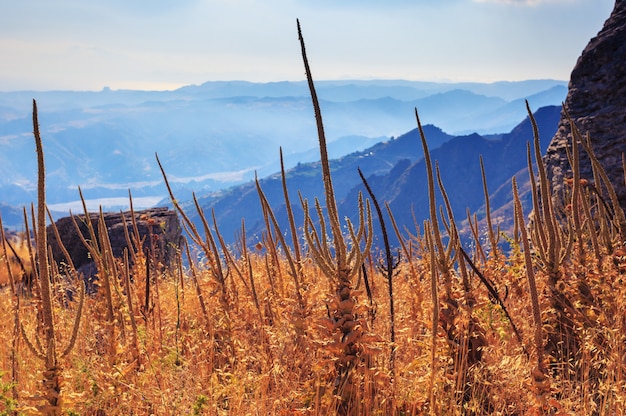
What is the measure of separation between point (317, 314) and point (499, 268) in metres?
2.45

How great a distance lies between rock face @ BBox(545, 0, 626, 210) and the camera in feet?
29.1

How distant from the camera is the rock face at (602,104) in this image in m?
8.87

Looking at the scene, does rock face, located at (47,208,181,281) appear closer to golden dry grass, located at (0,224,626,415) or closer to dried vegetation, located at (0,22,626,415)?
golden dry grass, located at (0,224,626,415)

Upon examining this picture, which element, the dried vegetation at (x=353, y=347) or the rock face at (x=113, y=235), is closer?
the dried vegetation at (x=353, y=347)

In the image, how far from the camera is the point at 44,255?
2.20 m

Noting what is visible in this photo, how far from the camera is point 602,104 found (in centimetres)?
972

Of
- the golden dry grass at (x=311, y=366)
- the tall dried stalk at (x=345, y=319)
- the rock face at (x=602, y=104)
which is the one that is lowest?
the golden dry grass at (x=311, y=366)

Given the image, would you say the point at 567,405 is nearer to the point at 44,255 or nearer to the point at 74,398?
the point at 74,398

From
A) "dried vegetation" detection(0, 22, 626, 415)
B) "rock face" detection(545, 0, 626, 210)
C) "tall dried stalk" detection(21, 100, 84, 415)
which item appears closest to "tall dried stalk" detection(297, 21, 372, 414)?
"dried vegetation" detection(0, 22, 626, 415)

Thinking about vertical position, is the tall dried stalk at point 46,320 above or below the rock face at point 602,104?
below

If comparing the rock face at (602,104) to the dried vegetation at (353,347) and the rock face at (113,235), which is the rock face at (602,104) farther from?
the rock face at (113,235)

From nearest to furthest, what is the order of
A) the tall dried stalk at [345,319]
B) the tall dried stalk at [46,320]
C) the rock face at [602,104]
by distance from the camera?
the tall dried stalk at [46,320], the tall dried stalk at [345,319], the rock face at [602,104]

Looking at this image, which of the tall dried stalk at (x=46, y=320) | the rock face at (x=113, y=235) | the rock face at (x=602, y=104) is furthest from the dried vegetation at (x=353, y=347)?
the rock face at (x=113, y=235)

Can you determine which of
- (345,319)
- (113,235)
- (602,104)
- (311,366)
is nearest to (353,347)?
(345,319)
